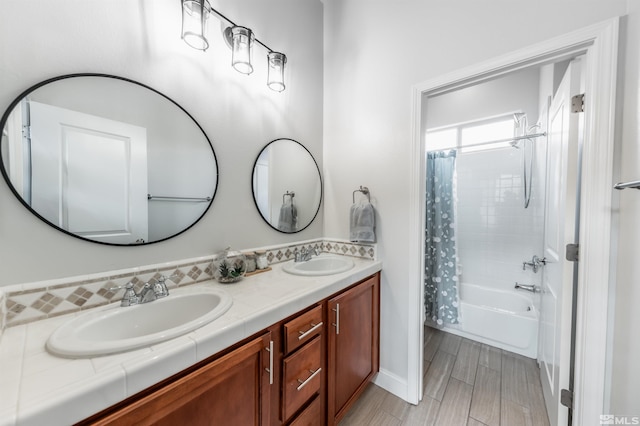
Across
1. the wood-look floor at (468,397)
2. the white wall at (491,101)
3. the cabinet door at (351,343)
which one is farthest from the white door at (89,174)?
the white wall at (491,101)

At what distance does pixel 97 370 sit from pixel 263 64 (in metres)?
1.72

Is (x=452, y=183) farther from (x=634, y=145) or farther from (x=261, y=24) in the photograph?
(x=261, y=24)

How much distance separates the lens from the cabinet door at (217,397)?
60cm

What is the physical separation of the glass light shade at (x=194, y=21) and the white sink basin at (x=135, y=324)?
1.22m

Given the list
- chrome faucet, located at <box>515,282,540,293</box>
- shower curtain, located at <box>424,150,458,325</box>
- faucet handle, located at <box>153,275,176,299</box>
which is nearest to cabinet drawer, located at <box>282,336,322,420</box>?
faucet handle, located at <box>153,275,176,299</box>

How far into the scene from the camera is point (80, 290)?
0.90 m

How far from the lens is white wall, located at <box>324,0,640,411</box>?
3.02 feet

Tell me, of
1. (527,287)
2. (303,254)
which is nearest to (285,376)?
(303,254)

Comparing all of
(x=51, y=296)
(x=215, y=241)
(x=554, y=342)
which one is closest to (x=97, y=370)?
(x=51, y=296)

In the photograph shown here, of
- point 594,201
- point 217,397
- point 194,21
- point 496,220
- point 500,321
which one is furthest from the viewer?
point 496,220

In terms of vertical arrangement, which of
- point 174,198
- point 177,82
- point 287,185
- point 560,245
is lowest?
point 560,245

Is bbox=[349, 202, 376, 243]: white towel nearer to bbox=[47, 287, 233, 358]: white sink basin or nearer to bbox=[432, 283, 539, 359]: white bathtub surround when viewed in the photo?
bbox=[47, 287, 233, 358]: white sink basin

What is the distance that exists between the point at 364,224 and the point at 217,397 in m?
1.25

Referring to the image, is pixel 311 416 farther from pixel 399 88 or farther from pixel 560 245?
pixel 399 88
